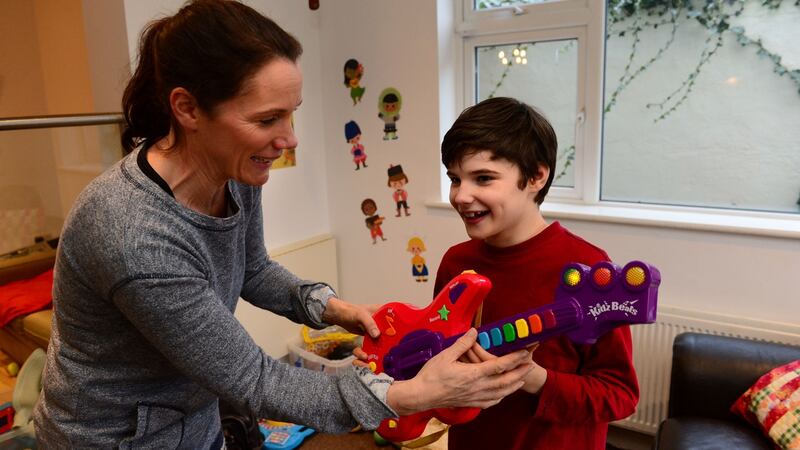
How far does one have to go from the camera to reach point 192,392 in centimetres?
105

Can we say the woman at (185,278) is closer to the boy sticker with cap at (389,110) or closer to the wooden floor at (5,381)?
the wooden floor at (5,381)

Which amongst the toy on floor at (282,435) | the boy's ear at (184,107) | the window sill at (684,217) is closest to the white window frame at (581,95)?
the window sill at (684,217)

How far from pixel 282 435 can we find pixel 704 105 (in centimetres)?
207

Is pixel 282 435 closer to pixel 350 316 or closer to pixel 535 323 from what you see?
pixel 350 316

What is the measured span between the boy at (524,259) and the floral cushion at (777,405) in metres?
0.85

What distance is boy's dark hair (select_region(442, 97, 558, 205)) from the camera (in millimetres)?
1130

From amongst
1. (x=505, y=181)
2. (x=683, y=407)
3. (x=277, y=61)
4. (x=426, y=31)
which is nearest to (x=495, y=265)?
(x=505, y=181)

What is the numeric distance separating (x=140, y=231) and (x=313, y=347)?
202 cm

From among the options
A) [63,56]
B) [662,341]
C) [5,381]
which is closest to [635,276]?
[662,341]

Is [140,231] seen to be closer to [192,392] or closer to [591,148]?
[192,392]

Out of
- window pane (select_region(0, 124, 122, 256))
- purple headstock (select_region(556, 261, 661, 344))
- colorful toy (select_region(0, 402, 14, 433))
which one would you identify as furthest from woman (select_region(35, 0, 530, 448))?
window pane (select_region(0, 124, 122, 256))

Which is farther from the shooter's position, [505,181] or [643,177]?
[643,177]

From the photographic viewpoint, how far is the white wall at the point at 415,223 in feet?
6.91

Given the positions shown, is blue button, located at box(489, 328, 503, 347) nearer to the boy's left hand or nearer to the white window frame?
the boy's left hand
